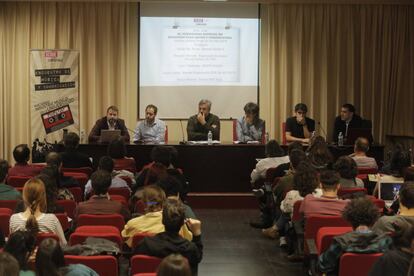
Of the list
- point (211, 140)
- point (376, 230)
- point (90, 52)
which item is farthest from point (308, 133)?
point (376, 230)

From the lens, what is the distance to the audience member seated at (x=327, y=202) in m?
5.13

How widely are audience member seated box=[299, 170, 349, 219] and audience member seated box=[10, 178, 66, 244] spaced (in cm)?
203

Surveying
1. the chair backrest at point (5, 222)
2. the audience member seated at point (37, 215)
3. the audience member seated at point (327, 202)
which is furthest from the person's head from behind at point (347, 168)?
the chair backrest at point (5, 222)

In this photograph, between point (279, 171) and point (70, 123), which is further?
point (70, 123)

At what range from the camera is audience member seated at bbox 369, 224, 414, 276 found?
3289 mm

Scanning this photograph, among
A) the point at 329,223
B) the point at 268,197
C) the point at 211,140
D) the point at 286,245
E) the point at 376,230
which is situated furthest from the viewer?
the point at 211,140

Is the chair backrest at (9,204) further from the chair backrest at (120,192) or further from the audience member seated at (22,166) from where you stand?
the audience member seated at (22,166)

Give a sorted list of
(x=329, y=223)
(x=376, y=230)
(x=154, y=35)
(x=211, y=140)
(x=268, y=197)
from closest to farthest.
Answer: (x=376, y=230) → (x=329, y=223) → (x=268, y=197) → (x=211, y=140) → (x=154, y=35)

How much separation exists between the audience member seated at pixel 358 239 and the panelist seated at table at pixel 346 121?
6099 millimetres

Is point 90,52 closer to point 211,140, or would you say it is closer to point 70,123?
point 70,123

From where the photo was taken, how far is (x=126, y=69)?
426 inches

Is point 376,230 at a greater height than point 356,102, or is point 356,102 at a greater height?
point 356,102

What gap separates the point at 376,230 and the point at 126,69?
7296 mm

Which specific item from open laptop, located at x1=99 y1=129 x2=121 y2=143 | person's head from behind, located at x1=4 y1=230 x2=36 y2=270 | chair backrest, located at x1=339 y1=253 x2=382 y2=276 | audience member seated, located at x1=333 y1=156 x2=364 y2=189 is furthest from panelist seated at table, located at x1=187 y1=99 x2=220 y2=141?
person's head from behind, located at x1=4 y1=230 x2=36 y2=270
